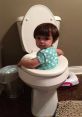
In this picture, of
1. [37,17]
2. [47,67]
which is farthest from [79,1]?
[47,67]

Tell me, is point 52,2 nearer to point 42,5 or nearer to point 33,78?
point 42,5

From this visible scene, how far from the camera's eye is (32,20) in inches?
76.2

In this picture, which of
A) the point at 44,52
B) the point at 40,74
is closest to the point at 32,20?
the point at 44,52

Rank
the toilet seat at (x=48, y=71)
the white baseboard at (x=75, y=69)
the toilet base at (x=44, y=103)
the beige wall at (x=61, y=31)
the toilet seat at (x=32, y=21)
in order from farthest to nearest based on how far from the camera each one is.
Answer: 1. the white baseboard at (x=75, y=69)
2. the beige wall at (x=61, y=31)
3. the toilet seat at (x=32, y=21)
4. the toilet base at (x=44, y=103)
5. the toilet seat at (x=48, y=71)

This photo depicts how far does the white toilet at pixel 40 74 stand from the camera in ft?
4.88

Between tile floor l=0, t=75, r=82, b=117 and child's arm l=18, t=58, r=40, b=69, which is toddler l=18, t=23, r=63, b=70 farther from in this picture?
tile floor l=0, t=75, r=82, b=117

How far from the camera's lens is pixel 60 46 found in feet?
7.32

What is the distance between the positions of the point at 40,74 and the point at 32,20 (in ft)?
2.08

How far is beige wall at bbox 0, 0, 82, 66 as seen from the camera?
2029mm

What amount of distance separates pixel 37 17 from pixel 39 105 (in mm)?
740

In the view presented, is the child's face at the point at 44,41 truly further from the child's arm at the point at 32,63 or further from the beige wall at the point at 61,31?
the beige wall at the point at 61,31

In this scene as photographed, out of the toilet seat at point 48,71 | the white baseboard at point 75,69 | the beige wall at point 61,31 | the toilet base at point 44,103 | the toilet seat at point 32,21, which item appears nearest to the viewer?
the toilet seat at point 48,71

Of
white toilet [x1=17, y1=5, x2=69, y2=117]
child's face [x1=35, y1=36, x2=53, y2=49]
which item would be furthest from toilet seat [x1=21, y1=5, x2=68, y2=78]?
child's face [x1=35, y1=36, x2=53, y2=49]

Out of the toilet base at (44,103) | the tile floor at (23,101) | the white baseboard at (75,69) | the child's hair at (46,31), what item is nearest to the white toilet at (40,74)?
the toilet base at (44,103)
